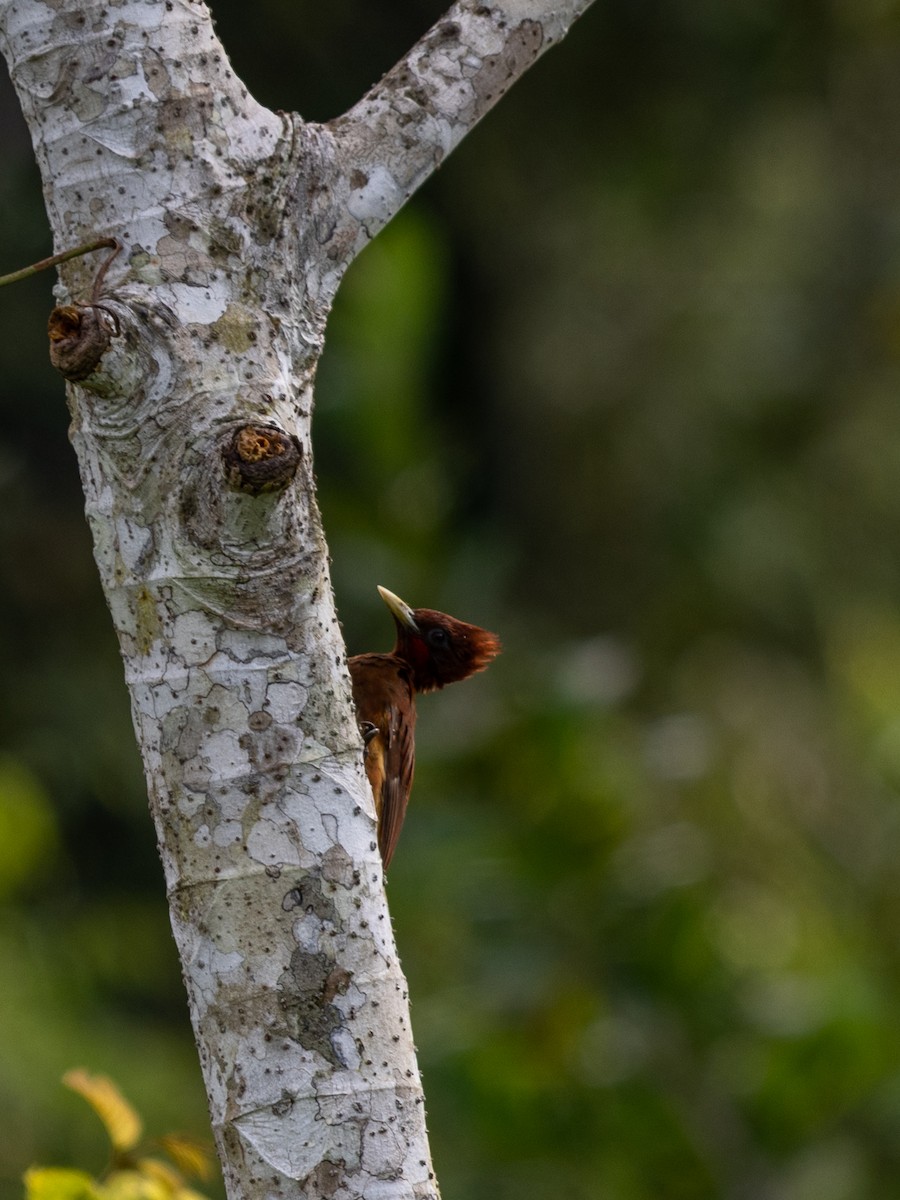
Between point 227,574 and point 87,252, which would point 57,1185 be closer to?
point 227,574

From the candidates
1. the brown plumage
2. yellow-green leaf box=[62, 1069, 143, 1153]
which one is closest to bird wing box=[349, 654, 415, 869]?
the brown plumage

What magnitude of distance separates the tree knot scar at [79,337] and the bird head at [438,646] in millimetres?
1754

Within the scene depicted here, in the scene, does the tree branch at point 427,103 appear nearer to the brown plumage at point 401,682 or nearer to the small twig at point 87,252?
the small twig at point 87,252

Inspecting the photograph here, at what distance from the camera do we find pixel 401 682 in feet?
10.3

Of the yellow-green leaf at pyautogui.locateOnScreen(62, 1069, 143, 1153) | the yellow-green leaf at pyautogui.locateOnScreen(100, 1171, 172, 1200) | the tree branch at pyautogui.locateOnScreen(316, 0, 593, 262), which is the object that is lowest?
the yellow-green leaf at pyautogui.locateOnScreen(100, 1171, 172, 1200)

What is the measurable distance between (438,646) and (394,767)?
315 mm

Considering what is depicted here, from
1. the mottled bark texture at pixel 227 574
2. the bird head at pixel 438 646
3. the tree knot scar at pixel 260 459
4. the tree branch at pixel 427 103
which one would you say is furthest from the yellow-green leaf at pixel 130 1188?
the bird head at pixel 438 646

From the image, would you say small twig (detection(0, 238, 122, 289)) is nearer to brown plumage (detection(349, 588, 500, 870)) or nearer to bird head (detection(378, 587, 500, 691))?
brown plumage (detection(349, 588, 500, 870))

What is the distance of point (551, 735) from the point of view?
490cm

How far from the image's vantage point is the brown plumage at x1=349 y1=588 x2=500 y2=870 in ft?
9.86

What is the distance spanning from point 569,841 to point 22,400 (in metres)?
4.25

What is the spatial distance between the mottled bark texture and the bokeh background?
11.2 ft

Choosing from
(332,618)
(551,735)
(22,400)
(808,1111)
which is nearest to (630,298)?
(22,400)

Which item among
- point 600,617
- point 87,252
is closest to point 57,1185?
point 87,252
